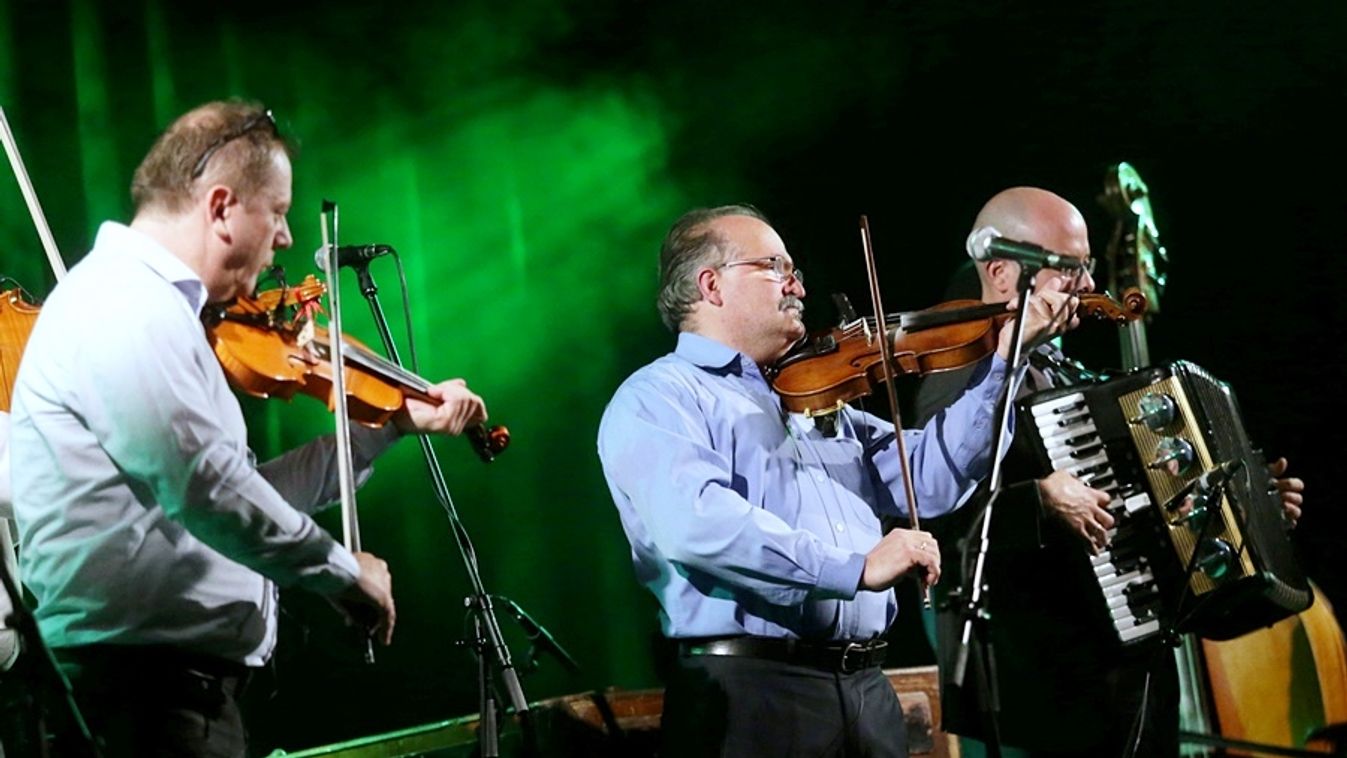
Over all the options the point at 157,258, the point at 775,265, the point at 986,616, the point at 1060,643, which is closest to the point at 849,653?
the point at 986,616

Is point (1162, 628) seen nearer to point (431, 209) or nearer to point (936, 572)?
point (936, 572)

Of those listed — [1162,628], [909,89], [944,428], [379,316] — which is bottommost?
[1162,628]

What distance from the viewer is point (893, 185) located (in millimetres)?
5273

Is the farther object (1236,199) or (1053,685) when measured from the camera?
(1236,199)

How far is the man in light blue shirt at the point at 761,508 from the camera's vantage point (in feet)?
8.61

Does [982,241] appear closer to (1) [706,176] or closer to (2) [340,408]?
(2) [340,408]

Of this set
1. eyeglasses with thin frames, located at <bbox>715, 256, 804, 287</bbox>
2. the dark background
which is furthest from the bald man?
the dark background

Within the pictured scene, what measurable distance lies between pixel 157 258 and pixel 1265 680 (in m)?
3.12

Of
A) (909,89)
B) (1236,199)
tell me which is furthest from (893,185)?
(1236,199)

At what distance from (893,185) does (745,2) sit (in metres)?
0.93

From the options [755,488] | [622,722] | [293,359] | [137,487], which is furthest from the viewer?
[622,722]

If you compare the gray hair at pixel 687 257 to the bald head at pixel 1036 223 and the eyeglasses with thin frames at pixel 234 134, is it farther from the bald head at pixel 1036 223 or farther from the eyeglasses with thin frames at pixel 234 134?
the eyeglasses with thin frames at pixel 234 134

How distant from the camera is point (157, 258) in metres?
2.20

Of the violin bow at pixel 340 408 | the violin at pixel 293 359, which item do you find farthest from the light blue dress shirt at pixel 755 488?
the violin bow at pixel 340 408
